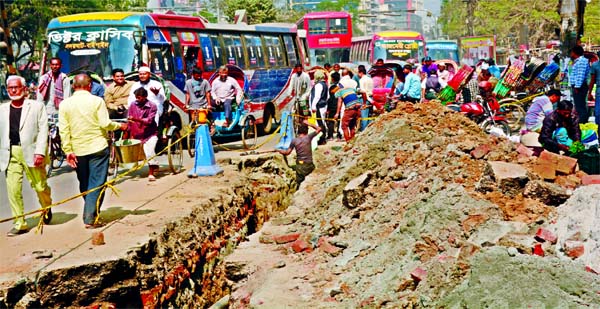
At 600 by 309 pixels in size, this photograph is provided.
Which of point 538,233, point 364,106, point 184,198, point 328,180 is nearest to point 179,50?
point 364,106

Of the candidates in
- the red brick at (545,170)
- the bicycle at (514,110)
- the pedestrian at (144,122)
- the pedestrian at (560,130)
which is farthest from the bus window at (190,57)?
the red brick at (545,170)

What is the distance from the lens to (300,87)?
62.0 feet

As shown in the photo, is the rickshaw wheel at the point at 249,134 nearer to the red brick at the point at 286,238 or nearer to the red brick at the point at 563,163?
the red brick at the point at 286,238

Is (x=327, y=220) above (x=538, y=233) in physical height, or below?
below

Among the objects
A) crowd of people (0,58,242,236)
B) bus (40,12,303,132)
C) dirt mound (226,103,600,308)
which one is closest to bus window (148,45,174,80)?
bus (40,12,303,132)

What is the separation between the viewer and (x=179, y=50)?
679 inches

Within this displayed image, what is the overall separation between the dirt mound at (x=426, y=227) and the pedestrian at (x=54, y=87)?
4.18 m

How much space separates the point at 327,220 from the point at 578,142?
3.54m

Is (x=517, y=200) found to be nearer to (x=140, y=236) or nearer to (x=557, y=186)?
(x=557, y=186)

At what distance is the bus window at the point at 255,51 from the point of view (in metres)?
20.8

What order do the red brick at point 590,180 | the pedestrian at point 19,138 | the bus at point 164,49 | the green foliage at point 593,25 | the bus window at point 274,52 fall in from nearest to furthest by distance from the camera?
the red brick at point 590,180 → the pedestrian at point 19,138 → the bus at point 164,49 → the bus window at point 274,52 → the green foliage at point 593,25

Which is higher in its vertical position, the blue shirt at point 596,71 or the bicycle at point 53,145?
the blue shirt at point 596,71

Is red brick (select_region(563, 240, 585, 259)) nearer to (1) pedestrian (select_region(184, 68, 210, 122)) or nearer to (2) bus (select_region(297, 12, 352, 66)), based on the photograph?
(1) pedestrian (select_region(184, 68, 210, 122))

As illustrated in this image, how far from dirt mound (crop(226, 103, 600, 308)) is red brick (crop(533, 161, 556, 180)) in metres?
0.20
